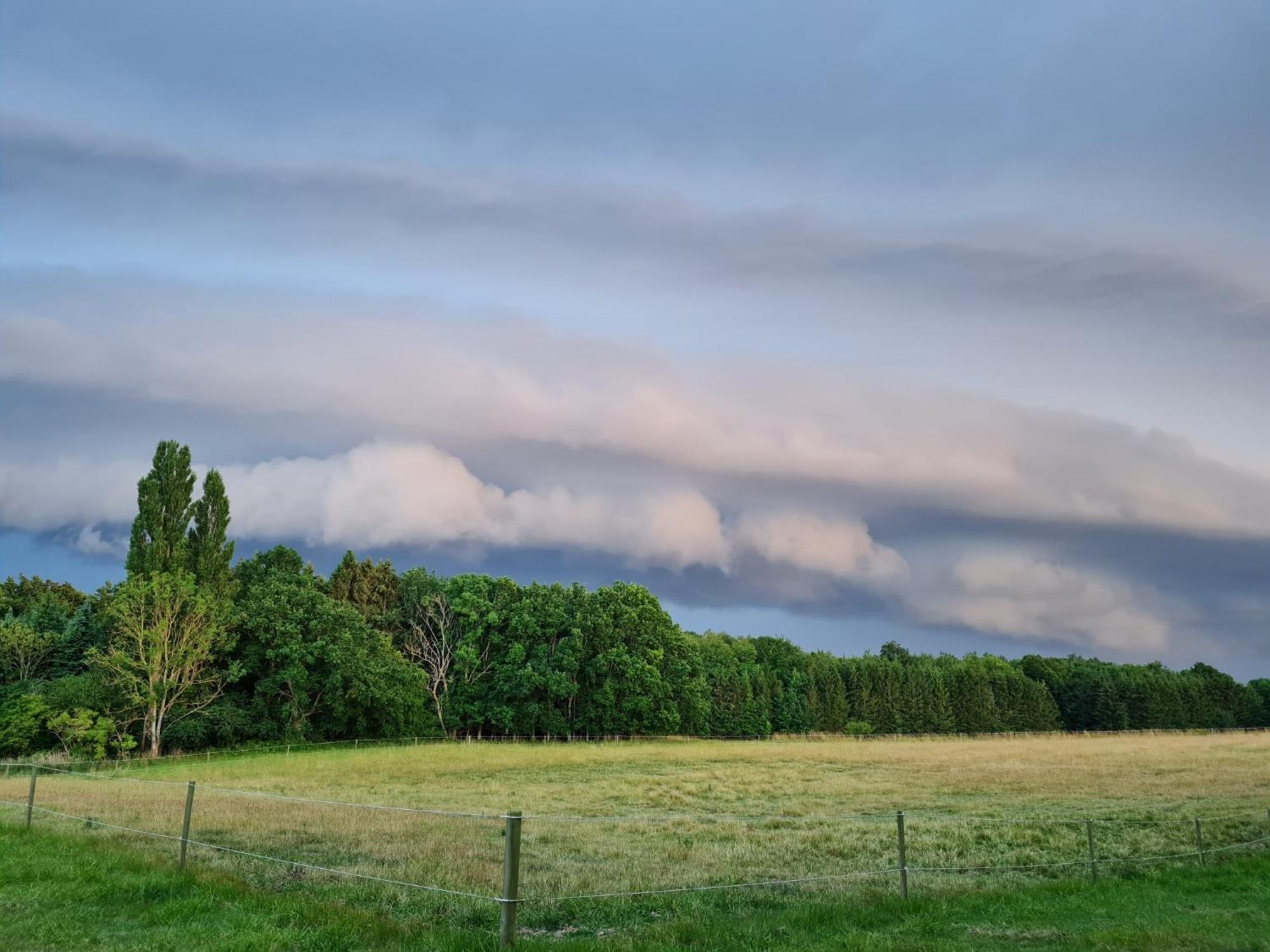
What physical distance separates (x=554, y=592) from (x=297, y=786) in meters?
58.0

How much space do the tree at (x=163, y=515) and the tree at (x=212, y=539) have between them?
1175 mm

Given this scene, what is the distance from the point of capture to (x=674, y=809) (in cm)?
3091

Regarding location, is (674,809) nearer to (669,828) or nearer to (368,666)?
(669,828)

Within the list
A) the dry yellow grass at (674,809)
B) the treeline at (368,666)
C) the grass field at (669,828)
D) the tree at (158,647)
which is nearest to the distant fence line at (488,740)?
the treeline at (368,666)

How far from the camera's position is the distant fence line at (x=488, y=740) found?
52.3m

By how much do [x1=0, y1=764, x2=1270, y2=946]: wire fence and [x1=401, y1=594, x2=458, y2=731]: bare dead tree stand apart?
5828cm

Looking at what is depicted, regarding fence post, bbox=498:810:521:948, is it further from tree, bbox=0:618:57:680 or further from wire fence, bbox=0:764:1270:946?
tree, bbox=0:618:57:680

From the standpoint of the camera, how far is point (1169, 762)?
54062 millimetres

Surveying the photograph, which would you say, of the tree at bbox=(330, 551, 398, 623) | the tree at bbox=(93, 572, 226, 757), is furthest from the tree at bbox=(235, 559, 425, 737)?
the tree at bbox=(330, 551, 398, 623)

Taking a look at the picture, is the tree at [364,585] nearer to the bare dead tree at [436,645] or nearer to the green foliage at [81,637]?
the bare dead tree at [436,645]

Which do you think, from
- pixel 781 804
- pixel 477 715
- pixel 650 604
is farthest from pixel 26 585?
pixel 781 804

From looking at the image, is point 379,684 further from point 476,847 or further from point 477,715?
point 476,847

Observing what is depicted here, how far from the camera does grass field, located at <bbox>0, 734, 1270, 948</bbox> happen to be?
14516mm

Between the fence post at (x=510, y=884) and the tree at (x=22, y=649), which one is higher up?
the tree at (x=22, y=649)
